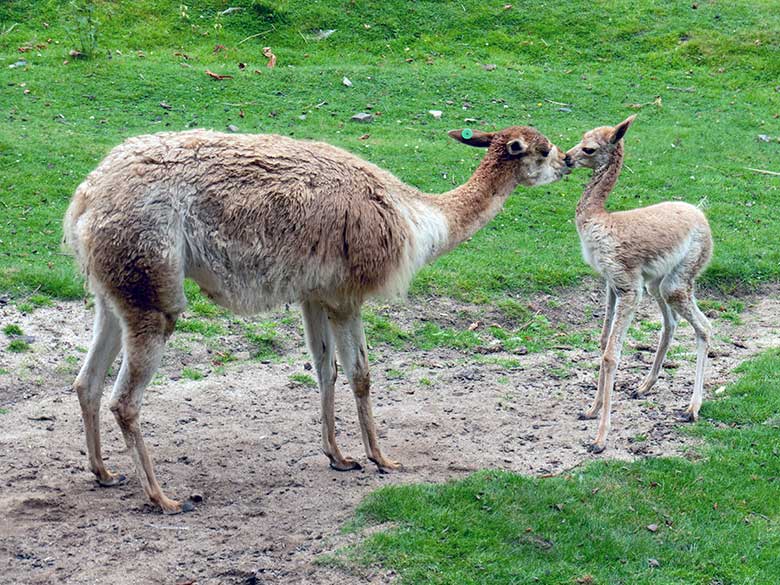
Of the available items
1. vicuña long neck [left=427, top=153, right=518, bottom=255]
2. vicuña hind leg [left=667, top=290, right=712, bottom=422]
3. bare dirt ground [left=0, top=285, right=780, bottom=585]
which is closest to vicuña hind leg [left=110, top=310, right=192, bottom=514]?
bare dirt ground [left=0, top=285, right=780, bottom=585]

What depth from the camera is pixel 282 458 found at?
6602 mm

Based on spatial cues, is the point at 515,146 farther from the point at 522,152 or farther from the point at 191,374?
the point at 191,374

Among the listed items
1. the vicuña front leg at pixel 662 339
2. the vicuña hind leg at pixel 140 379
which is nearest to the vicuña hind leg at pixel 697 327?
the vicuña front leg at pixel 662 339

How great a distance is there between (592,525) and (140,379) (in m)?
2.67

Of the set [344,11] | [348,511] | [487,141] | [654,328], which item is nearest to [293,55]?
[344,11]

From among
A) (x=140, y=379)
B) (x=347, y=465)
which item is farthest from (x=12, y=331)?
(x=347, y=465)

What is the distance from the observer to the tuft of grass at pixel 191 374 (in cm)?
791

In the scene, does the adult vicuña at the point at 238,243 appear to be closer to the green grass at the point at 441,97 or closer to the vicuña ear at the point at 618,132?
the vicuña ear at the point at 618,132

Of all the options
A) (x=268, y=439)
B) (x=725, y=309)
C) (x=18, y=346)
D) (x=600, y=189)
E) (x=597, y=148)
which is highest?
(x=597, y=148)

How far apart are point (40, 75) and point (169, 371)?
25.6 feet

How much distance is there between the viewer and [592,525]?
566cm

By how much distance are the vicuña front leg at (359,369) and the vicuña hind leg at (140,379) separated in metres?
1.11

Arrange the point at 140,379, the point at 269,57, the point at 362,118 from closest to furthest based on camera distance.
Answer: the point at 140,379 < the point at 362,118 < the point at 269,57

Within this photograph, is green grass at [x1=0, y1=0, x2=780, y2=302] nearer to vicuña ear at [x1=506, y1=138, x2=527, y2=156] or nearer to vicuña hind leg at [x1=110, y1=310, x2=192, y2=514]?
vicuña ear at [x1=506, y1=138, x2=527, y2=156]
